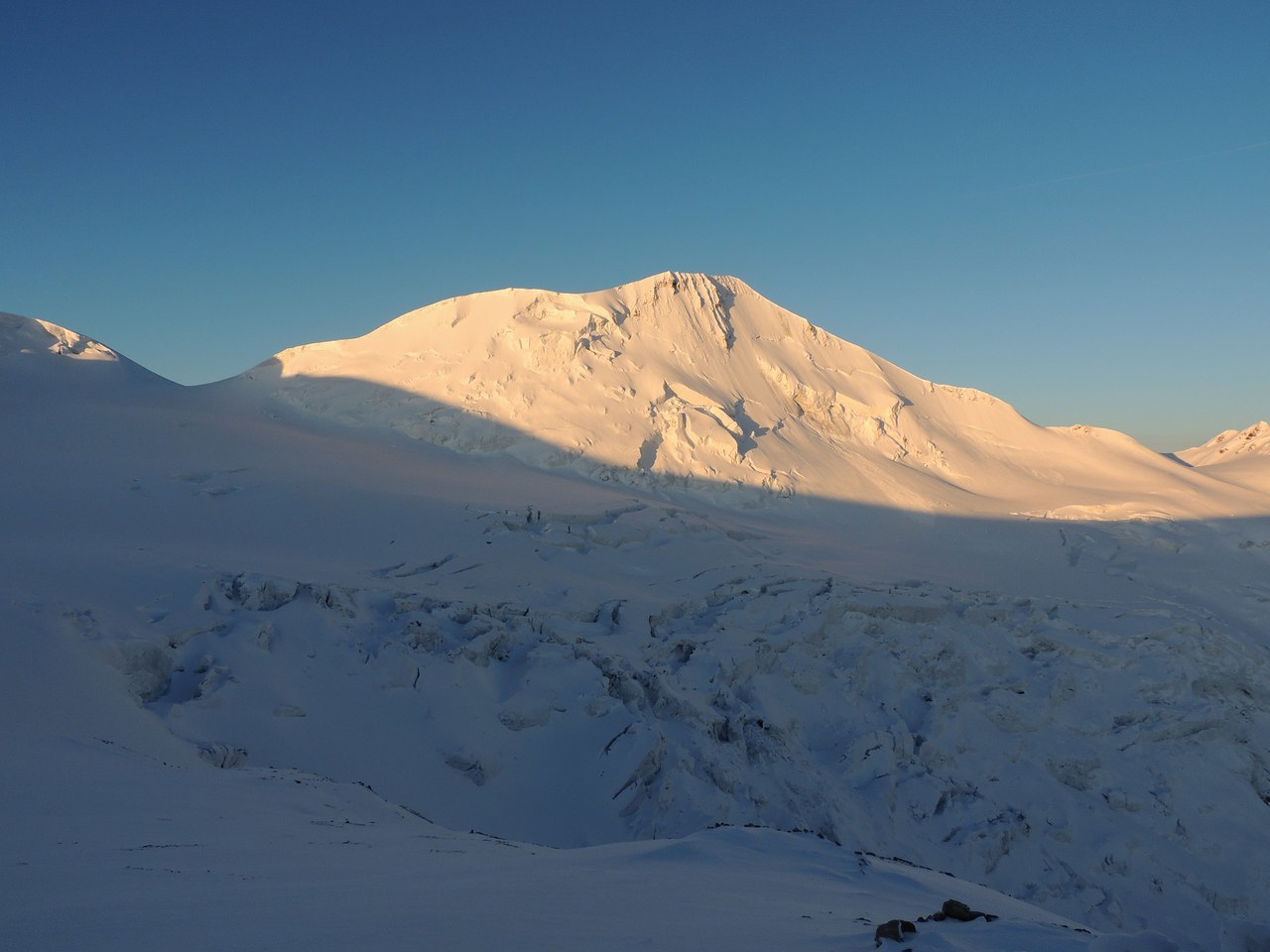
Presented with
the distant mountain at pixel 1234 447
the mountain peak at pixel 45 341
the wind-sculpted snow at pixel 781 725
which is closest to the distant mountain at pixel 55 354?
the mountain peak at pixel 45 341

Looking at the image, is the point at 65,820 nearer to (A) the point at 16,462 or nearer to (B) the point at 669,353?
(A) the point at 16,462

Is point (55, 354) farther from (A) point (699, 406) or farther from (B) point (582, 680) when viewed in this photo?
(B) point (582, 680)

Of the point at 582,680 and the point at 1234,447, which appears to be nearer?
the point at 582,680

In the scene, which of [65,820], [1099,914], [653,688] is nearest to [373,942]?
[65,820]

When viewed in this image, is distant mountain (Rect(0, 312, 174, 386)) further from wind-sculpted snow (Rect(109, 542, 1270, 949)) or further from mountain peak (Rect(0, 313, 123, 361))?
wind-sculpted snow (Rect(109, 542, 1270, 949))

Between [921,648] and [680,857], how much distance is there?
10165 millimetres

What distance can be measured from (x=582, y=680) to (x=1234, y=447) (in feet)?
157

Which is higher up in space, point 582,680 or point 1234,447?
point 1234,447

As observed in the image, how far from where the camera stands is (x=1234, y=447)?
47094mm

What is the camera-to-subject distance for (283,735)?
10766 mm

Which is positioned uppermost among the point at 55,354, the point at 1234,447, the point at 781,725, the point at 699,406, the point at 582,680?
the point at 1234,447

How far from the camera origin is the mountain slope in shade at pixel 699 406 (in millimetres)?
27641

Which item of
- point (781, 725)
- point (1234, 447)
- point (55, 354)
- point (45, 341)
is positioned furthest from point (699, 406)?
point (1234, 447)

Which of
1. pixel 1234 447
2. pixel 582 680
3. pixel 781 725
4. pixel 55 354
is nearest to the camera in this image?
pixel 582 680
